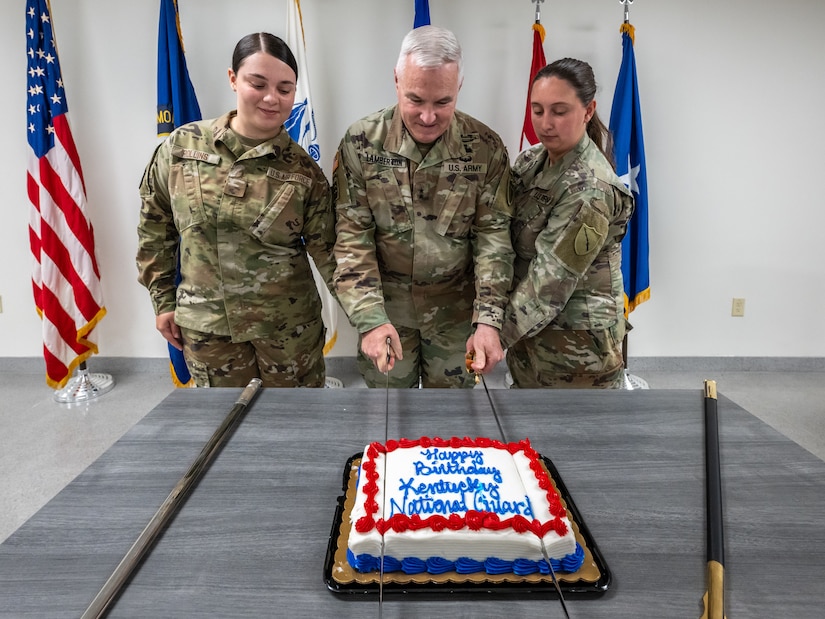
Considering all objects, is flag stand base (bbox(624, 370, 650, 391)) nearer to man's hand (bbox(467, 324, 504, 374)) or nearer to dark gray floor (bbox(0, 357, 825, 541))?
dark gray floor (bbox(0, 357, 825, 541))

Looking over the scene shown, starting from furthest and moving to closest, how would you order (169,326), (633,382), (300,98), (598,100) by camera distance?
(633,382), (598,100), (300,98), (169,326)

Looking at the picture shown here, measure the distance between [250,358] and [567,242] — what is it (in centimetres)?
106

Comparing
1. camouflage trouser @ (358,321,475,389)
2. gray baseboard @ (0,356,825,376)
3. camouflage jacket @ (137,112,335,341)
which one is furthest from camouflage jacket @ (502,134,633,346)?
gray baseboard @ (0,356,825,376)

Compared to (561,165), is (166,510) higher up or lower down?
lower down

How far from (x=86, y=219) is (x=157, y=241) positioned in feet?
4.75

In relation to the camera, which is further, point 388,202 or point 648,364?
point 648,364

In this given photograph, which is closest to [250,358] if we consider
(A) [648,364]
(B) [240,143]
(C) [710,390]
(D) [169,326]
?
(D) [169,326]

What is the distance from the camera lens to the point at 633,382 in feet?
10.3

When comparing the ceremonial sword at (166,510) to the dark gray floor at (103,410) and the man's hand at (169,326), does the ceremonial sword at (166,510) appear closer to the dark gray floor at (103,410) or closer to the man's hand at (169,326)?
the man's hand at (169,326)

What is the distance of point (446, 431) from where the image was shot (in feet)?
3.94

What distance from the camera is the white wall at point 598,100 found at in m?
2.92

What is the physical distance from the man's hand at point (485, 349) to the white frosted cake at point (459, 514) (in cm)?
39

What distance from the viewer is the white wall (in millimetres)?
2916

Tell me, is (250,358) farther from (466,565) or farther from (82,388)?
(82,388)
